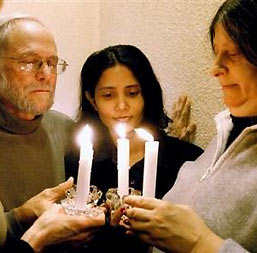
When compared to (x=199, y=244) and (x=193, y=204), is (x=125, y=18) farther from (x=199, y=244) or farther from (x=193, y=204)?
(x=199, y=244)

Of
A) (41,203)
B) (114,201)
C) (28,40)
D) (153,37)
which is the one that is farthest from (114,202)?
(153,37)

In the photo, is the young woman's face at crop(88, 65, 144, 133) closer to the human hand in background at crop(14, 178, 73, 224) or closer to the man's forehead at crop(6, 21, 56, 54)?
the man's forehead at crop(6, 21, 56, 54)

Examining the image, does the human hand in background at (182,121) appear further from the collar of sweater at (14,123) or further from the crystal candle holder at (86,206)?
the crystal candle holder at (86,206)

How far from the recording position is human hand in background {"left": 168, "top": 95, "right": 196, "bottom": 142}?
156 cm

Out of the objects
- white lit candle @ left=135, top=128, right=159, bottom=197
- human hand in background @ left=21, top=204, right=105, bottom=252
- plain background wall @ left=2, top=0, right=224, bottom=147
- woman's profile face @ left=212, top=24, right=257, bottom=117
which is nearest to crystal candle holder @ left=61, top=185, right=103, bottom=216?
human hand in background @ left=21, top=204, right=105, bottom=252

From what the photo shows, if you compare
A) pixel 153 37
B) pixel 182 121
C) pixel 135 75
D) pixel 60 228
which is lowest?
pixel 60 228

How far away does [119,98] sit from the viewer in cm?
149

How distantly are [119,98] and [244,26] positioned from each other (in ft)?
2.09

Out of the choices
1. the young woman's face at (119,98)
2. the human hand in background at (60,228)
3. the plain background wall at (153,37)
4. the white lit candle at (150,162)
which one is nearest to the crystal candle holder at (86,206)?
the human hand in background at (60,228)

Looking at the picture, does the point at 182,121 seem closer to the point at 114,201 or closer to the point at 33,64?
the point at 33,64

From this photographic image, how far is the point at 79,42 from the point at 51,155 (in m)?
0.79

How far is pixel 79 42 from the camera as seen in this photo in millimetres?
2164

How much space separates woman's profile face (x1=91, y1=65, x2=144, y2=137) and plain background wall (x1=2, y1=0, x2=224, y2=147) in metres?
0.18

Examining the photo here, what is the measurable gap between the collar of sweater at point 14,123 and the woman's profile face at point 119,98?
0.23 meters
